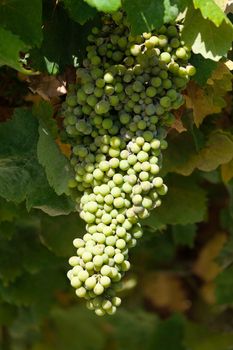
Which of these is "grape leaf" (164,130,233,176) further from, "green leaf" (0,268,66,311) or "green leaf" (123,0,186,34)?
"green leaf" (0,268,66,311)

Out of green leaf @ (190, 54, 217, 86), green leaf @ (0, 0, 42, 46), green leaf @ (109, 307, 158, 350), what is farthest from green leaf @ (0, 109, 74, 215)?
green leaf @ (109, 307, 158, 350)

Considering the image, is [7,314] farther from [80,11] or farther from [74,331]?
[80,11]

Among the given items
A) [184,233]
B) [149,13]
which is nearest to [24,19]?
[149,13]

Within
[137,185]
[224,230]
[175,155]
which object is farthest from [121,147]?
[224,230]

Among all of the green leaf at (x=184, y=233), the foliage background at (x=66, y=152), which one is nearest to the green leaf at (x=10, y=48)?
the foliage background at (x=66, y=152)

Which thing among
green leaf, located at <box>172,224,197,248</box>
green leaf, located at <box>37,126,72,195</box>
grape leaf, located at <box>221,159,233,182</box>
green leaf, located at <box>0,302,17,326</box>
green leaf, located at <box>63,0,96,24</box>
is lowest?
green leaf, located at <box>0,302,17,326</box>

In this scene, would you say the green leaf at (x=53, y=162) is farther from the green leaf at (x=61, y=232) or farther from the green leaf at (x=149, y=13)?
the green leaf at (x=61, y=232)

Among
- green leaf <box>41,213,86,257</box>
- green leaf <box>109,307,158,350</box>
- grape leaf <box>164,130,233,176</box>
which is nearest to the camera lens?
grape leaf <box>164,130,233,176</box>
